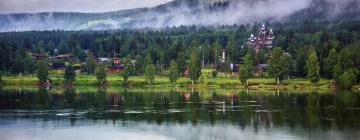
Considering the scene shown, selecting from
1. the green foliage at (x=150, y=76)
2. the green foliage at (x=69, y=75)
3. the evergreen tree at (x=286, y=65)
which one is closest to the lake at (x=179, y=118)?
the evergreen tree at (x=286, y=65)

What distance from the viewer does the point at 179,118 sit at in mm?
76188

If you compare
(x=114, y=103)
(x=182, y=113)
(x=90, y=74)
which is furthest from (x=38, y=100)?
(x=90, y=74)

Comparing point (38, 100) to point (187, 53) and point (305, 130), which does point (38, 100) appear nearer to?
point (305, 130)

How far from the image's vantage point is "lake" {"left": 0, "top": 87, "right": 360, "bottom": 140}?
205 ft

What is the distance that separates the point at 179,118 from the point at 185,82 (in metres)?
78.2

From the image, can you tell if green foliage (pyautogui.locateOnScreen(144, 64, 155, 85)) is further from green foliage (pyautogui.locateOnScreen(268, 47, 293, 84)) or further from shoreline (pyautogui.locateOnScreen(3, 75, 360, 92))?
green foliage (pyautogui.locateOnScreen(268, 47, 293, 84))

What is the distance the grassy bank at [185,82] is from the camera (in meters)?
141

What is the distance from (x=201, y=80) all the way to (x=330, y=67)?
1146 inches

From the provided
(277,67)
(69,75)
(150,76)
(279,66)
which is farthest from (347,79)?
(69,75)

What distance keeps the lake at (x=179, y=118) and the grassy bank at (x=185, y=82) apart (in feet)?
109

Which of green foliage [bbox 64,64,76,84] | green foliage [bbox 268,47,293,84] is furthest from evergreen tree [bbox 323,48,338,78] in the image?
green foliage [bbox 64,64,76,84]

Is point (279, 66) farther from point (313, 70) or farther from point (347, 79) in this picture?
point (347, 79)

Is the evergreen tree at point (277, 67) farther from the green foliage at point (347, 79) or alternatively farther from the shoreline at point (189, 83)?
the green foliage at point (347, 79)

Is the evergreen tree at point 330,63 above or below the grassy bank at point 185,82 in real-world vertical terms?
above
